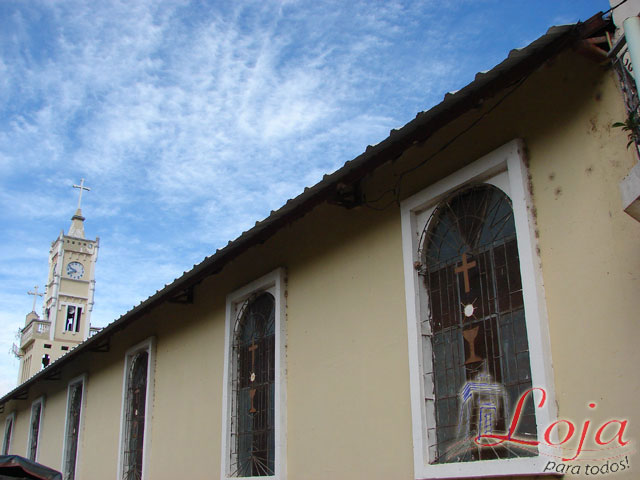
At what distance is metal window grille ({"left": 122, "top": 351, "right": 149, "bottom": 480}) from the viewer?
35.8 feet

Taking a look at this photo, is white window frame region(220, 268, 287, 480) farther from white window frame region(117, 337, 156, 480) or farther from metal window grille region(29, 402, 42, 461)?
metal window grille region(29, 402, 42, 461)

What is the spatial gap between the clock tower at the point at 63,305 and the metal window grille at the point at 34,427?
101 feet

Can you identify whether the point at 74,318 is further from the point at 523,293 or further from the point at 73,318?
the point at 523,293

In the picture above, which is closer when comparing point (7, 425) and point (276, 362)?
A: point (276, 362)

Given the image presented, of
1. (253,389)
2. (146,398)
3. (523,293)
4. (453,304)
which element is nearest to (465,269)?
(453,304)

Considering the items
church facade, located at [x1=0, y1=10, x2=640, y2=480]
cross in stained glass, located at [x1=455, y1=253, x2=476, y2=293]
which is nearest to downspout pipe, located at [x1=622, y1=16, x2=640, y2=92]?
church facade, located at [x1=0, y1=10, x2=640, y2=480]

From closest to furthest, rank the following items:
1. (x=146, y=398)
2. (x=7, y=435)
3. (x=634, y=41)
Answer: (x=634, y=41), (x=146, y=398), (x=7, y=435)

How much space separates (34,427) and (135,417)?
725cm

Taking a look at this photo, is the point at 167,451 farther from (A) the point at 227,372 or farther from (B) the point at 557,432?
(B) the point at 557,432

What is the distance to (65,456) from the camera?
14203 mm

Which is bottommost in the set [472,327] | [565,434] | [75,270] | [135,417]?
[565,434]

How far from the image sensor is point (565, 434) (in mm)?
4395

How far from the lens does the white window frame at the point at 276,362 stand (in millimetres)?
7199

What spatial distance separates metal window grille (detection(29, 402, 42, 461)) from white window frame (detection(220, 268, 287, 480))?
994 cm
